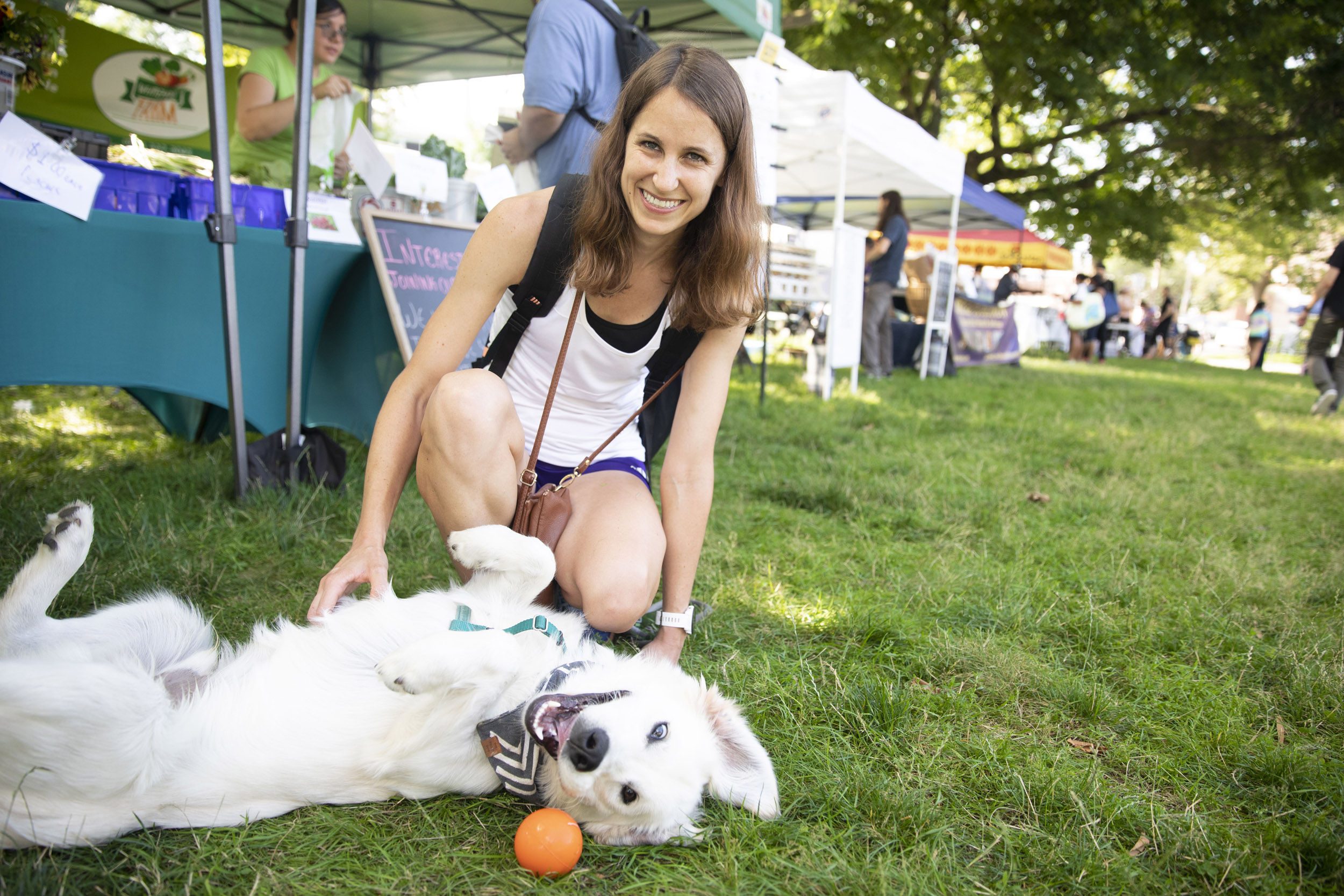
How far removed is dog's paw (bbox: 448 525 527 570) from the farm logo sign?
552cm

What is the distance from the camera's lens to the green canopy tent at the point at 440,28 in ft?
16.9

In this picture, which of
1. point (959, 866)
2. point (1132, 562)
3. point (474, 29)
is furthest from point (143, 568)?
point (474, 29)

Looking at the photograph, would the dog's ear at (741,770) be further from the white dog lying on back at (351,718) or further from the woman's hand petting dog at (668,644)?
the woman's hand petting dog at (668,644)

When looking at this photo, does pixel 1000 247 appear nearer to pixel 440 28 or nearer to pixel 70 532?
pixel 440 28

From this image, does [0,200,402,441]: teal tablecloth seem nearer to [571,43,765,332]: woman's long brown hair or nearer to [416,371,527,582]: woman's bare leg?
[416,371,527,582]: woman's bare leg

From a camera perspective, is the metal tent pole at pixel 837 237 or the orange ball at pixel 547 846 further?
the metal tent pole at pixel 837 237

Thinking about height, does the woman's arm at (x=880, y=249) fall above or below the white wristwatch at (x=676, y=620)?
above

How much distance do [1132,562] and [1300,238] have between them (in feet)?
135

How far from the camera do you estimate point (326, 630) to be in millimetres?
1695

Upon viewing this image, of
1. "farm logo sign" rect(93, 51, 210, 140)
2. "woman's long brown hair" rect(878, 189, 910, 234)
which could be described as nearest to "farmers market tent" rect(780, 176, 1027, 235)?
"woman's long brown hair" rect(878, 189, 910, 234)

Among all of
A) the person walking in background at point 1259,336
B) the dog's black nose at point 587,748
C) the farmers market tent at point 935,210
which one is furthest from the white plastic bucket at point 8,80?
the person walking in background at point 1259,336

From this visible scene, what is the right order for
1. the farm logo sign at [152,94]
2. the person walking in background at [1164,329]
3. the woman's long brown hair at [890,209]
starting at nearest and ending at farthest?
the farm logo sign at [152,94]
the woman's long brown hair at [890,209]
the person walking in background at [1164,329]

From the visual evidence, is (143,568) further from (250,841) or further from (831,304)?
(831,304)

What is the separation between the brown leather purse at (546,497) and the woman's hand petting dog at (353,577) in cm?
42
